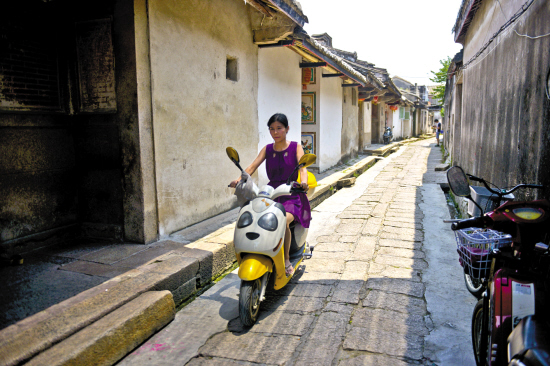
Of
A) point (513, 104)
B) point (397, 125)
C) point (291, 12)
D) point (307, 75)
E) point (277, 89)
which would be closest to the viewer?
point (513, 104)

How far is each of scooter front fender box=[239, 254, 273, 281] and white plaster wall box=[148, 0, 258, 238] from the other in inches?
74.7

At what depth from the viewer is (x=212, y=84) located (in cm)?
602

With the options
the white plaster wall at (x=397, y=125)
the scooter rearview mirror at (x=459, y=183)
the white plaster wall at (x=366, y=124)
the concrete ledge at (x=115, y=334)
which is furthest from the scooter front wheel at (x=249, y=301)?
the white plaster wall at (x=397, y=125)

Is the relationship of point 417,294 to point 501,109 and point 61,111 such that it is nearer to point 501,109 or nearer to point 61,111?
point 501,109

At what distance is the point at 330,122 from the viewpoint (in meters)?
13.3

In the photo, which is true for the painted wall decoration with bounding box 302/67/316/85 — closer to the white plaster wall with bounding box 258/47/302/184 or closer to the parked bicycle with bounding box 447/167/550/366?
the white plaster wall with bounding box 258/47/302/184

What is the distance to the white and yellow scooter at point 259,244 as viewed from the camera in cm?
335

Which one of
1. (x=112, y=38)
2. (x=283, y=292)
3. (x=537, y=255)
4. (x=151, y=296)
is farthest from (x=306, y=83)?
(x=537, y=255)

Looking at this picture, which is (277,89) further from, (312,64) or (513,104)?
(513,104)

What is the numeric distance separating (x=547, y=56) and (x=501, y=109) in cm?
178

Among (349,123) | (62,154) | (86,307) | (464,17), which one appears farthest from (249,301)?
(349,123)

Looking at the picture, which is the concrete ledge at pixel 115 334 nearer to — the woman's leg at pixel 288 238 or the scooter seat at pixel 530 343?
the woman's leg at pixel 288 238

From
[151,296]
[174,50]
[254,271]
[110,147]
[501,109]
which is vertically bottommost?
[151,296]

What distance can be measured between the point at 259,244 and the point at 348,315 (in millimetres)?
1026
